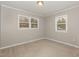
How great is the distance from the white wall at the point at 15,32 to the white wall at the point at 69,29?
110 millimetres

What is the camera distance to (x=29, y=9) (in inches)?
44.1

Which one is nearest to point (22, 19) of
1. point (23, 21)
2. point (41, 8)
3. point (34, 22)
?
point (23, 21)

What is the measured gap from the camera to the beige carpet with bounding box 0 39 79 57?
114cm

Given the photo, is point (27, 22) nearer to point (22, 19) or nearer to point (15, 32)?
point (22, 19)

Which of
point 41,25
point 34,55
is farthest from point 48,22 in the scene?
point 34,55

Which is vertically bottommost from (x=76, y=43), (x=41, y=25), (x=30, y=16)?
(x=76, y=43)

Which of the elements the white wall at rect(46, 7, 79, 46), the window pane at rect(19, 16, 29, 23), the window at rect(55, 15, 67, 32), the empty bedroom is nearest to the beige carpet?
the empty bedroom

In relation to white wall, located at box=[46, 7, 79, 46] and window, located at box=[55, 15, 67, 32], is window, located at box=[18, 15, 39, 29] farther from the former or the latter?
window, located at box=[55, 15, 67, 32]

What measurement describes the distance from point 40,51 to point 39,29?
11.6 inches

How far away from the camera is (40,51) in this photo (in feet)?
3.78

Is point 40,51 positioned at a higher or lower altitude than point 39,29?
lower

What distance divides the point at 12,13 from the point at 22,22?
0.19 m

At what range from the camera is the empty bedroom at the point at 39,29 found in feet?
3.65

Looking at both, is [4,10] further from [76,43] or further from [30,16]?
[76,43]
